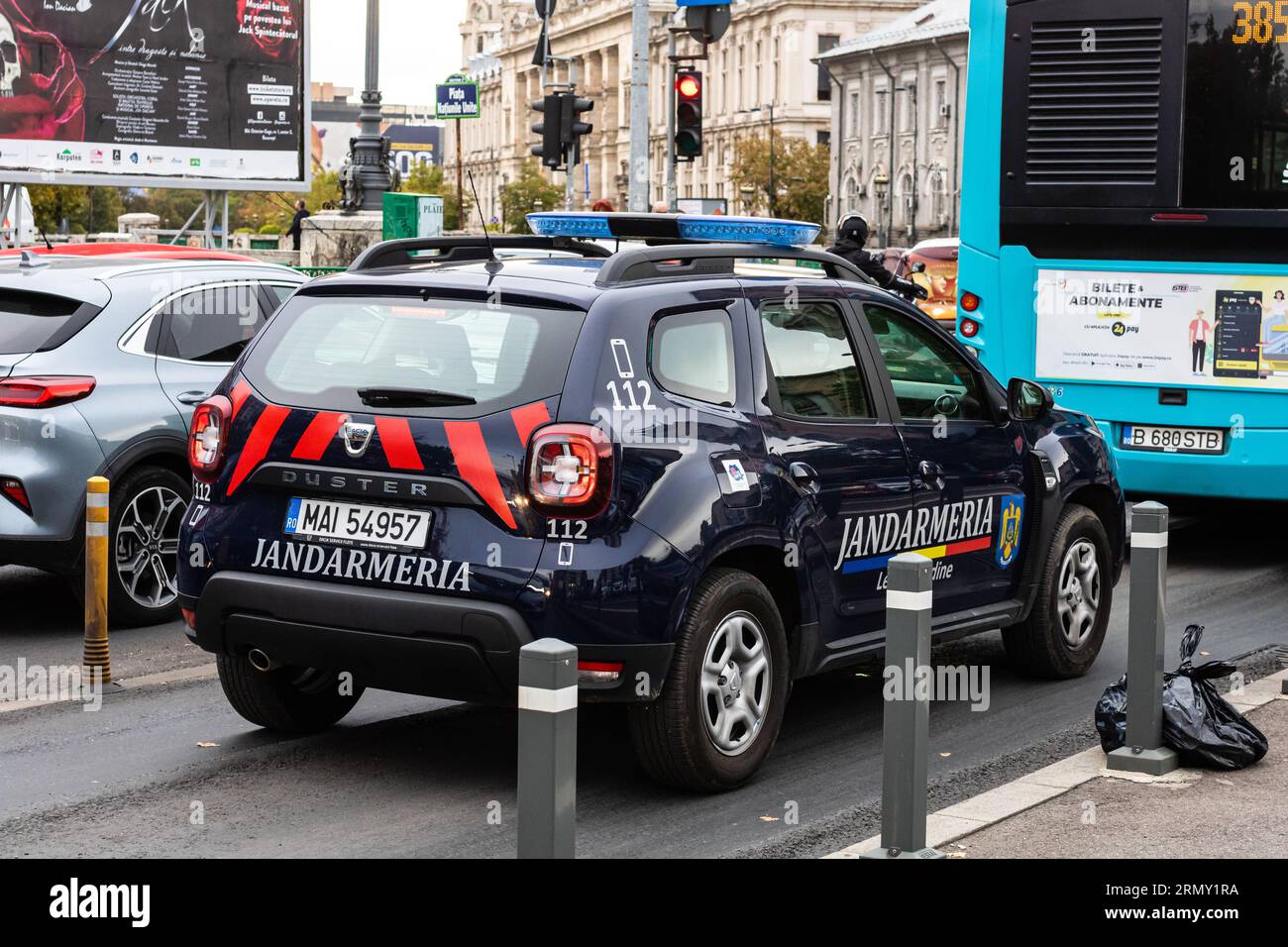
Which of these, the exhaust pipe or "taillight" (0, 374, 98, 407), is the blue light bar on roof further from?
"taillight" (0, 374, 98, 407)

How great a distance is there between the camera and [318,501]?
6.18 meters

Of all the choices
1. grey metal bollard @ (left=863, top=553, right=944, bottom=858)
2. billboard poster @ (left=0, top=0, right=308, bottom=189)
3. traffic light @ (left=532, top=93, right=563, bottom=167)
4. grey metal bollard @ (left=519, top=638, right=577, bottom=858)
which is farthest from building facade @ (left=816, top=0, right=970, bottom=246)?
grey metal bollard @ (left=519, top=638, right=577, bottom=858)

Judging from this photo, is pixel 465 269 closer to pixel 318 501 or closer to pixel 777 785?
pixel 318 501

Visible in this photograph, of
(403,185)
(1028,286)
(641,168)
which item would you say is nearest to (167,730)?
(1028,286)

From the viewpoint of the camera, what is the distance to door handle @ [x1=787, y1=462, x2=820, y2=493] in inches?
256

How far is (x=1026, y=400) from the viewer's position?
26.0 feet

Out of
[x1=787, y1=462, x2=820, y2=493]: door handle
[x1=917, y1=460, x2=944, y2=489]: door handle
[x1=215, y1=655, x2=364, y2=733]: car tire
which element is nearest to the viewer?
[x1=787, y1=462, x2=820, y2=493]: door handle

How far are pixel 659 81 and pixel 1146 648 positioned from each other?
132 m

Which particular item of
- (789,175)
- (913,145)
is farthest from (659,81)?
(913,145)

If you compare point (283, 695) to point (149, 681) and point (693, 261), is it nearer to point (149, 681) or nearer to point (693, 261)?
point (149, 681)

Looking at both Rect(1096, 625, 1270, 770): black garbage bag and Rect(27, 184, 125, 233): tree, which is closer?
Rect(1096, 625, 1270, 770): black garbage bag

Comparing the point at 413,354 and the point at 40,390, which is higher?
the point at 413,354

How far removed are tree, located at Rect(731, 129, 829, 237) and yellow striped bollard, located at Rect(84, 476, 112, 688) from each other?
329 ft

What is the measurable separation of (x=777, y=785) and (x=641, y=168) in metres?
15.4
